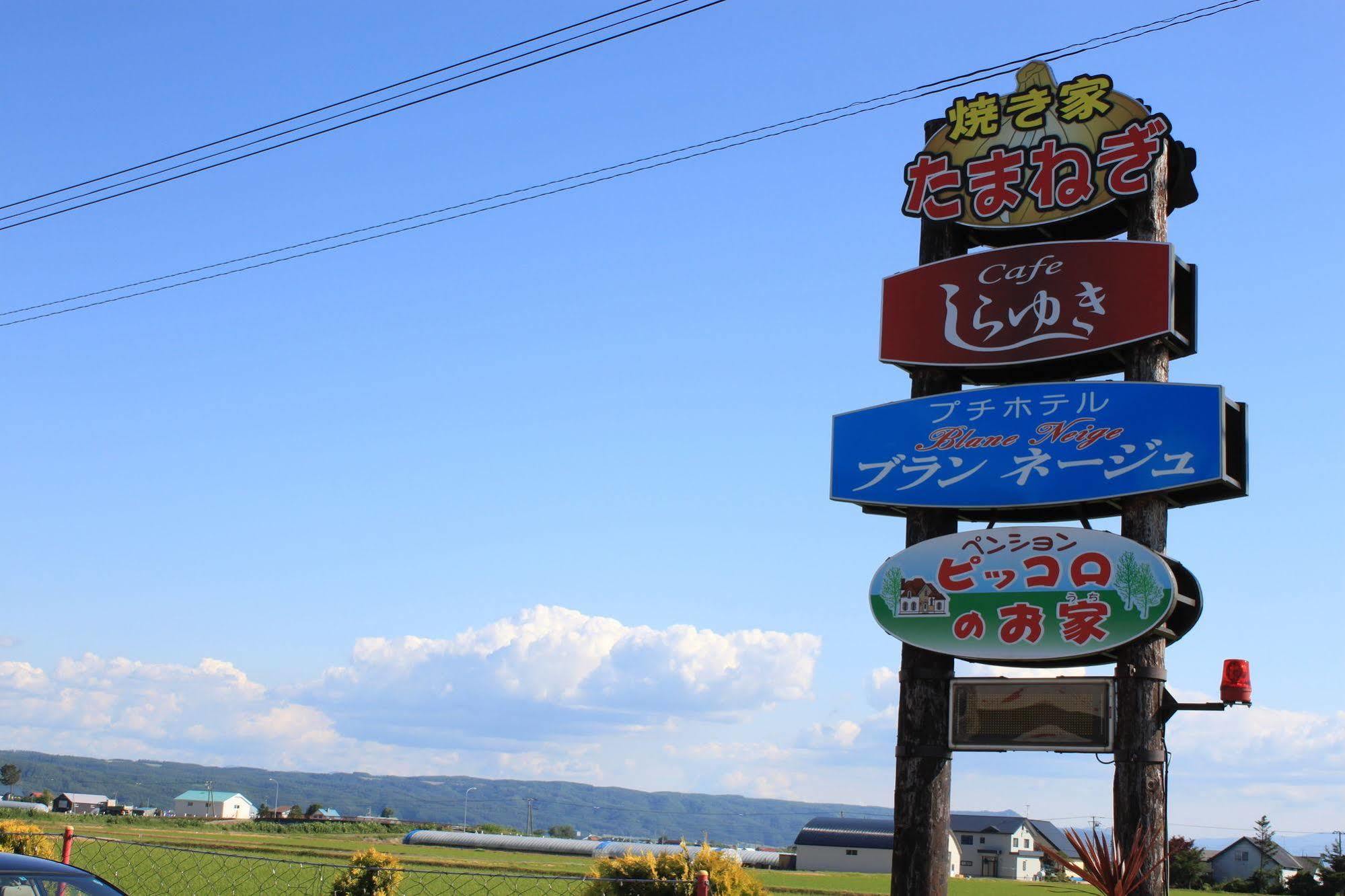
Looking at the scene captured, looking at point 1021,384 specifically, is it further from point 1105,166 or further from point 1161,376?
point 1105,166

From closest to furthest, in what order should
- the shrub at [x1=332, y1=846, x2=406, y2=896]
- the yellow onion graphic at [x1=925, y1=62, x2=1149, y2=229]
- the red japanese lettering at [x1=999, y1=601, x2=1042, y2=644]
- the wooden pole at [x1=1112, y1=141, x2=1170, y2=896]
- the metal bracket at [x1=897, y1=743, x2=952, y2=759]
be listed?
the wooden pole at [x1=1112, y1=141, x2=1170, y2=896] < the red japanese lettering at [x1=999, y1=601, x2=1042, y2=644] < the metal bracket at [x1=897, y1=743, x2=952, y2=759] < the yellow onion graphic at [x1=925, y1=62, x2=1149, y2=229] < the shrub at [x1=332, y1=846, x2=406, y2=896]

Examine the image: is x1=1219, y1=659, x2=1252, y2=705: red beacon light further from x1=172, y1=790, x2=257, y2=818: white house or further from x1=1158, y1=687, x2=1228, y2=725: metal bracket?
x1=172, y1=790, x2=257, y2=818: white house

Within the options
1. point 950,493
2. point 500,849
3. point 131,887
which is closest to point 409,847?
point 500,849

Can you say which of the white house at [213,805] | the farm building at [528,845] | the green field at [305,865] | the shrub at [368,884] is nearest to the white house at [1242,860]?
the farm building at [528,845]

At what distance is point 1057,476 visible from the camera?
13570 millimetres

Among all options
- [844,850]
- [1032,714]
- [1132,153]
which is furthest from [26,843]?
[844,850]

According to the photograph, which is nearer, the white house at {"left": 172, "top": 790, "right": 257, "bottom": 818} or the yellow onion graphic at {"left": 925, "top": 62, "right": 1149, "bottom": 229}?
the yellow onion graphic at {"left": 925, "top": 62, "right": 1149, "bottom": 229}

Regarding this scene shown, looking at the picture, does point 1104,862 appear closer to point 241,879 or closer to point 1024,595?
point 1024,595

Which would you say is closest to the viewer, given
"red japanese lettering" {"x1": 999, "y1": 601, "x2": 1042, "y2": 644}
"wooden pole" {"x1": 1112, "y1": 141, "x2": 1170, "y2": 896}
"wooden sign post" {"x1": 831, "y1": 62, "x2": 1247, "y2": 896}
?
"wooden pole" {"x1": 1112, "y1": 141, "x2": 1170, "y2": 896}

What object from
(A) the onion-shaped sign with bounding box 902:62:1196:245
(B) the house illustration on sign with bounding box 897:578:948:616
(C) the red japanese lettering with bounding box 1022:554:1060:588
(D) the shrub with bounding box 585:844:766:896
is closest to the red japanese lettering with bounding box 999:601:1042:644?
(C) the red japanese lettering with bounding box 1022:554:1060:588

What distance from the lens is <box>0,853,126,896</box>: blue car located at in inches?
333

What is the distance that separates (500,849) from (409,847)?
10.9 m

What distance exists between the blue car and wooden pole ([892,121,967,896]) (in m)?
7.85

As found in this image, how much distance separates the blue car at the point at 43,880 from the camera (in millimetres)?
8469
